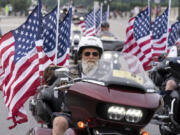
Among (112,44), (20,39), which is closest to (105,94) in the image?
(20,39)

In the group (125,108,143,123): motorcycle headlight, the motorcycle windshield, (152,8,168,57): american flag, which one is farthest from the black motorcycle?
(152,8,168,57): american flag

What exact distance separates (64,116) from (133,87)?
91cm

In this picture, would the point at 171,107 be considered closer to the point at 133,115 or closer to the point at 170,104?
the point at 170,104

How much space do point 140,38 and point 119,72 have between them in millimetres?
11530

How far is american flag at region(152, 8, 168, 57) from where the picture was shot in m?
17.3

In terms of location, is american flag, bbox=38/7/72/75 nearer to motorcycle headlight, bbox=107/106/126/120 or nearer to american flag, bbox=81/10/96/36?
motorcycle headlight, bbox=107/106/126/120

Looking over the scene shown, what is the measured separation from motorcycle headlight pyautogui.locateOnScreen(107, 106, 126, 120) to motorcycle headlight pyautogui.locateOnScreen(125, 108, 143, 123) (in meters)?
0.04

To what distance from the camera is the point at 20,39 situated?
Result: 28.3 feet

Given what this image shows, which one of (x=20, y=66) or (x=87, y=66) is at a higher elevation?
(x=87, y=66)

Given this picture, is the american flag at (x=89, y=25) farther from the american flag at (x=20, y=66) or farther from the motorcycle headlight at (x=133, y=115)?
the motorcycle headlight at (x=133, y=115)

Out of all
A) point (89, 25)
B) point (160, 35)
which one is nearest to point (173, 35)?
point (160, 35)

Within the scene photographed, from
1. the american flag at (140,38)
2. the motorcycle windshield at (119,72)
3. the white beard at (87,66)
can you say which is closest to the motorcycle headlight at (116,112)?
the motorcycle windshield at (119,72)

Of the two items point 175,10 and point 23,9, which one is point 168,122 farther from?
point 23,9

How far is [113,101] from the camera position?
4.50 metres
